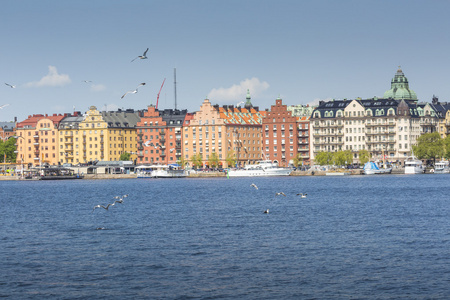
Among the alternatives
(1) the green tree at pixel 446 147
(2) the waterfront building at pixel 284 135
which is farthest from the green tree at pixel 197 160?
(1) the green tree at pixel 446 147

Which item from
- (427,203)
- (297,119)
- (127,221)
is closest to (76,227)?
(127,221)

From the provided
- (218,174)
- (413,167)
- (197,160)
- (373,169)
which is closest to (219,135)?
(197,160)

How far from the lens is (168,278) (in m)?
35.4

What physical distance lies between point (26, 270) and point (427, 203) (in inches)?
1810

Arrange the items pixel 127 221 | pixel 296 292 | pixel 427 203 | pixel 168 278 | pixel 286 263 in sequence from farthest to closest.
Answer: pixel 427 203 → pixel 127 221 → pixel 286 263 → pixel 168 278 → pixel 296 292

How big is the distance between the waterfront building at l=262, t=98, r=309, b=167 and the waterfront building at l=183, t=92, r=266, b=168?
5.05 metres

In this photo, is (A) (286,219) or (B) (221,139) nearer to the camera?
(A) (286,219)

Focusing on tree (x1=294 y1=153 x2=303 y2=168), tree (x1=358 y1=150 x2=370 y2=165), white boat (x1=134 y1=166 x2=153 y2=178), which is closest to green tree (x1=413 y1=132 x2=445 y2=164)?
tree (x1=358 y1=150 x2=370 y2=165)

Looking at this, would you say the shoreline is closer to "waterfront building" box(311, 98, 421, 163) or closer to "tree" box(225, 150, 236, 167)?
"tree" box(225, 150, 236, 167)

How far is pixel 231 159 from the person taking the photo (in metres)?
191

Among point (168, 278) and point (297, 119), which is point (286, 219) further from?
point (297, 119)

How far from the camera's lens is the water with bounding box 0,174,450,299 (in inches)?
1303

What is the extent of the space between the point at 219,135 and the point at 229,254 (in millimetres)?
154832

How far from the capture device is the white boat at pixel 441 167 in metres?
177
